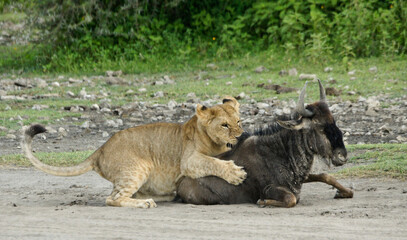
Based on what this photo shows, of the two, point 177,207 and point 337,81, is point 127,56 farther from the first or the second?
point 177,207

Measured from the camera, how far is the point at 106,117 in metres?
13.7

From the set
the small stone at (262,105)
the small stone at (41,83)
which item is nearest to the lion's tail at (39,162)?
the small stone at (262,105)

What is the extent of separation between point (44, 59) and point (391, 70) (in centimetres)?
902

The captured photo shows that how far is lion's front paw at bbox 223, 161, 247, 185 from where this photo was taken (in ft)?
23.9

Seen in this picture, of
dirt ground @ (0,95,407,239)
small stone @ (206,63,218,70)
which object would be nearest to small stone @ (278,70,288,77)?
small stone @ (206,63,218,70)

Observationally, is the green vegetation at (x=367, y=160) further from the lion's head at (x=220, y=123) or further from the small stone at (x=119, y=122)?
the small stone at (x=119, y=122)

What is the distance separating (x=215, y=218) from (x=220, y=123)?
1.19 metres

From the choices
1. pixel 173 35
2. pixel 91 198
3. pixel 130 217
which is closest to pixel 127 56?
pixel 173 35

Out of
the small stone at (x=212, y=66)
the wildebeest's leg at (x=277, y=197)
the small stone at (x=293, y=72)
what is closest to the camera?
the wildebeest's leg at (x=277, y=197)

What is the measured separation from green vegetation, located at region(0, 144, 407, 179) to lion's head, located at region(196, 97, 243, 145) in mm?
1950

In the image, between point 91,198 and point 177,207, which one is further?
point 91,198

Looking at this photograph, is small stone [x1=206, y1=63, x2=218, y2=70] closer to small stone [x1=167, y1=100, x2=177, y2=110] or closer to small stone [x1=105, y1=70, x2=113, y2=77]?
small stone [x1=105, y1=70, x2=113, y2=77]

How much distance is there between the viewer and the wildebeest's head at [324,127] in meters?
7.07

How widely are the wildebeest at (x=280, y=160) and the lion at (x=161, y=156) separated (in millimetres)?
131
